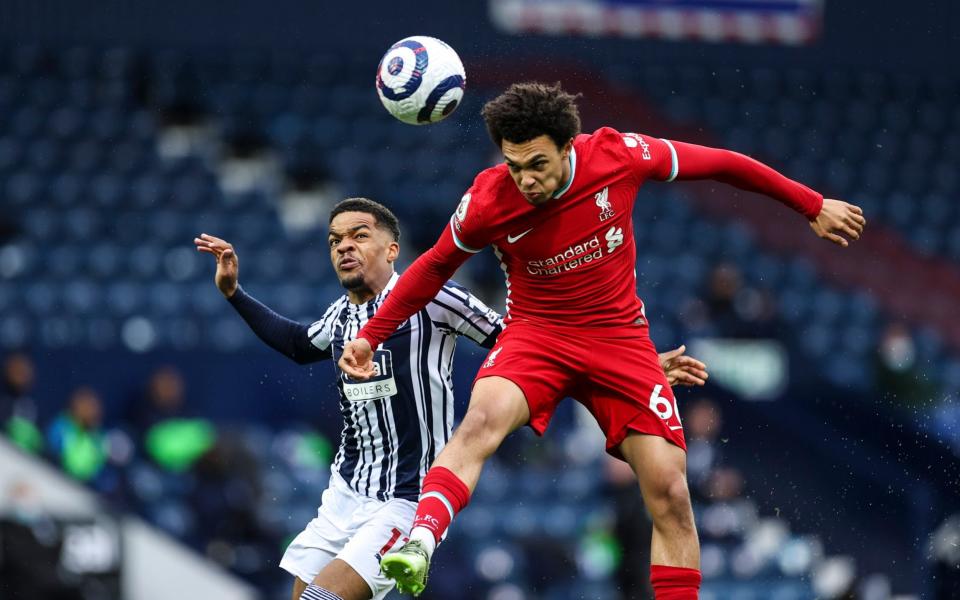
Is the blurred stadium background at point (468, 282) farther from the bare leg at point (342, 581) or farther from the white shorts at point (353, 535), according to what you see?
the bare leg at point (342, 581)

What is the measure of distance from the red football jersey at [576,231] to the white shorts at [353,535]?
1.00m

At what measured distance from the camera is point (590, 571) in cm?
1127

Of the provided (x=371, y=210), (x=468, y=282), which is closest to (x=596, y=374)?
(x=371, y=210)

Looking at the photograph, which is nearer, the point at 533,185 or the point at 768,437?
the point at 533,185

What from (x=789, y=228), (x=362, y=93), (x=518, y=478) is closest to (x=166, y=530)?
(x=518, y=478)

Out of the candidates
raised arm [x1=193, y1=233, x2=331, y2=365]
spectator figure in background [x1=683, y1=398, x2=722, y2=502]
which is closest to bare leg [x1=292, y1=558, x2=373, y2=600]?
raised arm [x1=193, y1=233, x2=331, y2=365]

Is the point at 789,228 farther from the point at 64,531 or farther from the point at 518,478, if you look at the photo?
the point at 64,531

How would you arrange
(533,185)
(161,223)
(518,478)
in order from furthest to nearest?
(161,223)
(518,478)
(533,185)

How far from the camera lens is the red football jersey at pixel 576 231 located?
5562 millimetres

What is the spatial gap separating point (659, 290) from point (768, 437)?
2.91 meters

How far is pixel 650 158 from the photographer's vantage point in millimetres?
5727

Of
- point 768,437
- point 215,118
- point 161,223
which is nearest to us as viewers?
point 768,437

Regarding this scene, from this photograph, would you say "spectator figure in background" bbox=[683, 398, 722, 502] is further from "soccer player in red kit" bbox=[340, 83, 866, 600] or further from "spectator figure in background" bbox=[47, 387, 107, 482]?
"soccer player in red kit" bbox=[340, 83, 866, 600]

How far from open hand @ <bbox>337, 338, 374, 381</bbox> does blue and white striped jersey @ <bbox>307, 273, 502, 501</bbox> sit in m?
0.46
